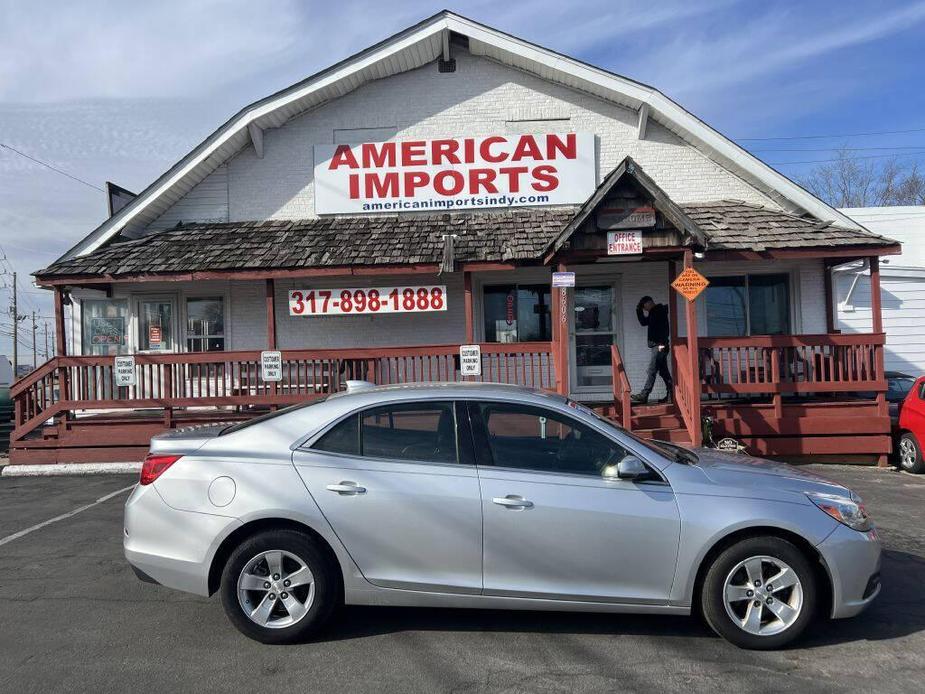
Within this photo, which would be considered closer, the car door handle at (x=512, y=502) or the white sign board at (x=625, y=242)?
the car door handle at (x=512, y=502)

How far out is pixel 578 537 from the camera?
418 centimetres

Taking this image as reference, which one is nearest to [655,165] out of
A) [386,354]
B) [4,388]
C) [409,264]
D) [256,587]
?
[409,264]

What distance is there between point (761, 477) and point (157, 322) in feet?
38.9

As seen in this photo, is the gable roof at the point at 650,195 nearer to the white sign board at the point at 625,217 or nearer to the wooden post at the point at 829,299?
the white sign board at the point at 625,217

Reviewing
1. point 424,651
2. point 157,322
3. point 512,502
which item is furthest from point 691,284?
point 157,322

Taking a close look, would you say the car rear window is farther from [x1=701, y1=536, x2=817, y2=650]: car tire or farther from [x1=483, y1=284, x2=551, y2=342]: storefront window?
[x1=483, y1=284, x2=551, y2=342]: storefront window

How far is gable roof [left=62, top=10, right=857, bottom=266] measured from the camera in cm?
1219

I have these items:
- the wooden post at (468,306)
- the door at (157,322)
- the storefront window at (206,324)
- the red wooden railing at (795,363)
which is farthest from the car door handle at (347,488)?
the door at (157,322)

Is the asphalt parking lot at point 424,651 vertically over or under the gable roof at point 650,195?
under

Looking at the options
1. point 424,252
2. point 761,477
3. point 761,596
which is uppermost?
point 424,252

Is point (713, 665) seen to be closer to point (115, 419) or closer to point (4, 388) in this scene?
point (115, 419)

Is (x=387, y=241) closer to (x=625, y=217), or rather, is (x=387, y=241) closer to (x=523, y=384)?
(x=523, y=384)

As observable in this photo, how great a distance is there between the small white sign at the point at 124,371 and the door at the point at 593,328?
24.0 ft

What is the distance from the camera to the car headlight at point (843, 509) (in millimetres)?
4258
